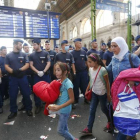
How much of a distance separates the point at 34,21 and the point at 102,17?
436 inches

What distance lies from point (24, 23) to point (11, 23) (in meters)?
0.72

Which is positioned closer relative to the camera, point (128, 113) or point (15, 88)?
point (128, 113)

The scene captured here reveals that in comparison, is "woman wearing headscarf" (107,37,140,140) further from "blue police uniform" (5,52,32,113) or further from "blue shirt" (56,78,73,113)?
"blue police uniform" (5,52,32,113)

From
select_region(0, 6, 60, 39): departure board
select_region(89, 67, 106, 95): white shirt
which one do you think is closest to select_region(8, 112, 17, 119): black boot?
select_region(89, 67, 106, 95): white shirt

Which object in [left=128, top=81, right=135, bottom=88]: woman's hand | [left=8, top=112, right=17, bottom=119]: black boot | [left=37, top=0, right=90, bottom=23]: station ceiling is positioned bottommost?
[left=8, top=112, right=17, bottom=119]: black boot

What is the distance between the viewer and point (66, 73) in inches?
83.5

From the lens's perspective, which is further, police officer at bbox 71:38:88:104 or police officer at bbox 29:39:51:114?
police officer at bbox 71:38:88:104

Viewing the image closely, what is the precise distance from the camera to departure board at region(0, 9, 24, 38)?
789cm

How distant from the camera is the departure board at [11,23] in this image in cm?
789

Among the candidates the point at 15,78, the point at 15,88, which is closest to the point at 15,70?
→ the point at 15,78

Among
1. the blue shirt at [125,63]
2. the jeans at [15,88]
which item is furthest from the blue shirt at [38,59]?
the blue shirt at [125,63]

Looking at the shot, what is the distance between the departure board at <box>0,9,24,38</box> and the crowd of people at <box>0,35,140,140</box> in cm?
291

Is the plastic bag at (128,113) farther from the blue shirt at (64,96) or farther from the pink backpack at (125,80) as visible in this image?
the blue shirt at (64,96)

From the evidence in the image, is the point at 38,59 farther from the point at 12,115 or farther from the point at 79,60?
the point at 12,115
